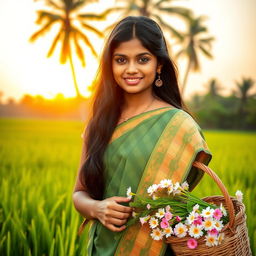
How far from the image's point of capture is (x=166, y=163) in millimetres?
1372

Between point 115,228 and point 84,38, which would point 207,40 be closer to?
point 84,38

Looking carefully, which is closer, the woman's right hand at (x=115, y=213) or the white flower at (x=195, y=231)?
the white flower at (x=195, y=231)

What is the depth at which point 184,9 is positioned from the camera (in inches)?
800

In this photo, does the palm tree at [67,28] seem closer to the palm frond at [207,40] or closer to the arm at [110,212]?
the palm frond at [207,40]

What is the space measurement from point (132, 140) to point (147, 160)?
→ 0.11 meters

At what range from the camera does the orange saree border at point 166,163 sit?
4.44 ft

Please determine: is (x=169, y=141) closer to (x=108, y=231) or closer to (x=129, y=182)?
(x=129, y=182)

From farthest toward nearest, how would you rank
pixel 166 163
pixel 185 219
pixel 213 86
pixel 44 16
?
1. pixel 213 86
2. pixel 44 16
3. pixel 166 163
4. pixel 185 219

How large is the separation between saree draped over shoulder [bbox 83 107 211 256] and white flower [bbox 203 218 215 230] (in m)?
0.22

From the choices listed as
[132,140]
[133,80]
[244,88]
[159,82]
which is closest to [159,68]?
[159,82]

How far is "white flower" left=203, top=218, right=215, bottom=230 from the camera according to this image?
1.15 m

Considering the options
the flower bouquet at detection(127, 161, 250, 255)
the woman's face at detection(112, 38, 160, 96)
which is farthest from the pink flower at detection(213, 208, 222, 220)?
the woman's face at detection(112, 38, 160, 96)

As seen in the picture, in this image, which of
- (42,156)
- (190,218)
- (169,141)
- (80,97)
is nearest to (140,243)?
(190,218)

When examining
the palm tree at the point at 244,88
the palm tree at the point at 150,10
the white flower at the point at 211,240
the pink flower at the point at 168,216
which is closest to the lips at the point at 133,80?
the pink flower at the point at 168,216
